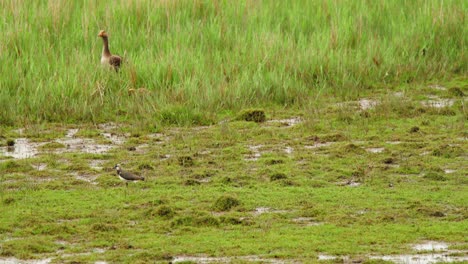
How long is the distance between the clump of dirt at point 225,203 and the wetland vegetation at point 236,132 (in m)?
0.02

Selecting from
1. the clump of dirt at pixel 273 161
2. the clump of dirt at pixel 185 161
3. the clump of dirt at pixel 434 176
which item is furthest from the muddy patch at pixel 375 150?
the clump of dirt at pixel 185 161

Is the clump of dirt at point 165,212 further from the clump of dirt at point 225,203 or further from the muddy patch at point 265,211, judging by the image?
the muddy patch at point 265,211

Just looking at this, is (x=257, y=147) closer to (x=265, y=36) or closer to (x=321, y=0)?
(x=265, y=36)

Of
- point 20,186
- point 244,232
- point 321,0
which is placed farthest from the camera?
point 321,0

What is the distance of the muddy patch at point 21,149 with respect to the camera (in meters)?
11.6

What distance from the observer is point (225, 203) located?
9.29 m

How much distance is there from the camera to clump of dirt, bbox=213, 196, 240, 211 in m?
9.26

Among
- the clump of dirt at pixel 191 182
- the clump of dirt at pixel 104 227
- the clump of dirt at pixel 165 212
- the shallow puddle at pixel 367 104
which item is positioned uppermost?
the clump of dirt at pixel 104 227

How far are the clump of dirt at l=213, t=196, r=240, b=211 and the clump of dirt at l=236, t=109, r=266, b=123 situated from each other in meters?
3.63

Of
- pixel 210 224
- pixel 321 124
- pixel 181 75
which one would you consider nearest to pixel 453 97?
pixel 321 124

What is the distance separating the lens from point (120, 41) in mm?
15102

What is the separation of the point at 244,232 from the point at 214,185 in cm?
176

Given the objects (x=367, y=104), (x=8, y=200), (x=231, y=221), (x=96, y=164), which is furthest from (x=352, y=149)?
(x=8, y=200)

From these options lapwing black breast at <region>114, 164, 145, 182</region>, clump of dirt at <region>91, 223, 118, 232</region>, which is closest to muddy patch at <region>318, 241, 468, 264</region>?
clump of dirt at <region>91, 223, 118, 232</region>
